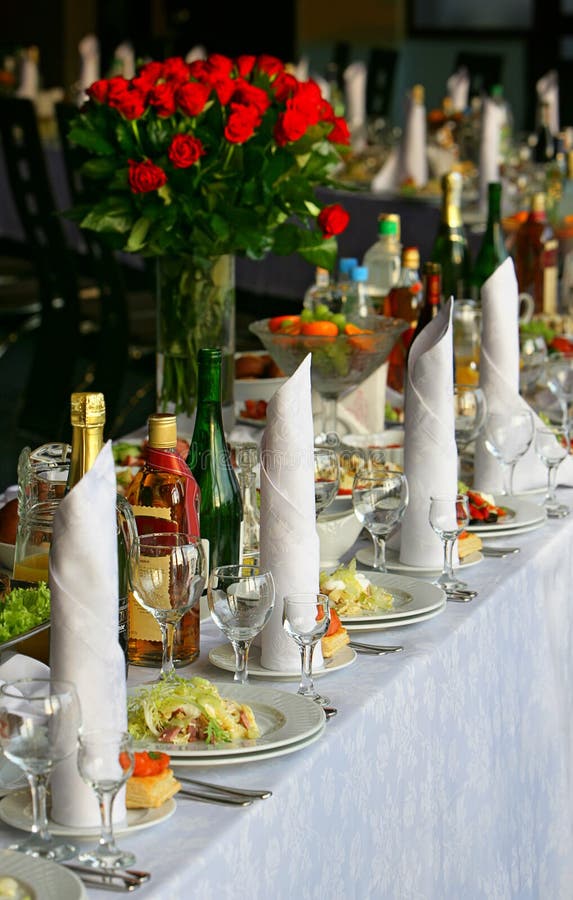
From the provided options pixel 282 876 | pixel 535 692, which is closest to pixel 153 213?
pixel 535 692

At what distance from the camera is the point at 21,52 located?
294 inches

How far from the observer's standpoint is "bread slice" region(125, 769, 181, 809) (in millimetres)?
1142

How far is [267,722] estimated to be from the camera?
131 centimetres

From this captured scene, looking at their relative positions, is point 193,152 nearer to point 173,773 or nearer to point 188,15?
point 173,773

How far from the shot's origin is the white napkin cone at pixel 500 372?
214 cm

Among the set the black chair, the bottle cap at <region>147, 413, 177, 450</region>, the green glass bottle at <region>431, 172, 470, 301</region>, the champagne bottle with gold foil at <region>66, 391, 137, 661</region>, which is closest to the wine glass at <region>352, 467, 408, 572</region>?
the bottle cap at <region>147, 413, 177, 450</region>

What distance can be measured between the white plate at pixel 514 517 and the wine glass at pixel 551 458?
44 mm

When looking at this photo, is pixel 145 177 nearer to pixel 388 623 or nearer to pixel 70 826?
pixel 388 623

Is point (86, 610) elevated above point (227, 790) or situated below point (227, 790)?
above

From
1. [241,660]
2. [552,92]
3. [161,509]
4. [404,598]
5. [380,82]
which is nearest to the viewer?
[241,660]

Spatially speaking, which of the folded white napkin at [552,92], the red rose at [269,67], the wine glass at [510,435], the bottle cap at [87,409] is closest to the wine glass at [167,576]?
the bottle cap at [87,409]

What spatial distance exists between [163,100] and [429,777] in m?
1.08

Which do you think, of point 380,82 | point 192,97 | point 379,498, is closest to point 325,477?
point 379,498

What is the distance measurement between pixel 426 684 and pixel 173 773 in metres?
0.39
